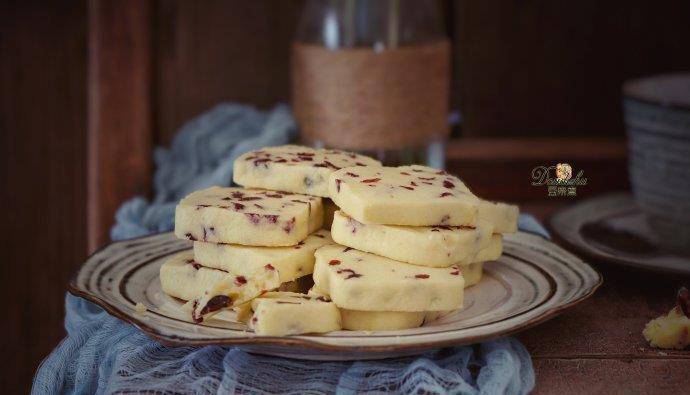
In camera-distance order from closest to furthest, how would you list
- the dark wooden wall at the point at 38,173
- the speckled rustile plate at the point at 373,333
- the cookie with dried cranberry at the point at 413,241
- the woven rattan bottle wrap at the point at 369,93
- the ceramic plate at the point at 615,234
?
the speckled rustile plate at the point at 373,333 < the cookie with dried cranberry at the point at 413,241 < the ceramic plate at the point at 615,234 < the woven rattan bottle wrap at the point at 369,93 < the dark wooden wall at the point at 38,173

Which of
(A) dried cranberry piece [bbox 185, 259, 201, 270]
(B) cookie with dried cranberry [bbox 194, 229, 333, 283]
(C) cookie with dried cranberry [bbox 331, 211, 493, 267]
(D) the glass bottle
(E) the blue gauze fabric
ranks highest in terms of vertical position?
(D) the glass bottle

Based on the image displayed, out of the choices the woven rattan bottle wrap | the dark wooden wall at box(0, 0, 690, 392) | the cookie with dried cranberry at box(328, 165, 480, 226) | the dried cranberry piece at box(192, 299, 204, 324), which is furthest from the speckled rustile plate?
the dark wooden wall at box(0, 0, 690, 392)

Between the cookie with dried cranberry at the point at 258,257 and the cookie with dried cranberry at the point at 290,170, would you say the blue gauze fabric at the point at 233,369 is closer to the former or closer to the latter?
the cookie with dried cranberry at the point at 258,257

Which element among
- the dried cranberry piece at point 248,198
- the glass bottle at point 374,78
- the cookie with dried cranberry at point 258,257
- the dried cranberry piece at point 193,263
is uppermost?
the glass bottle at point 374,78

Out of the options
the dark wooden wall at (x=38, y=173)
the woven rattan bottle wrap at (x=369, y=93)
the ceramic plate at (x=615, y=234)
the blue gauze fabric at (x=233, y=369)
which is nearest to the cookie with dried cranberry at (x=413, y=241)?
the blue gauze fabric at (x=233, y=369)

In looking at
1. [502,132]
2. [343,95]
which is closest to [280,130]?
[343,95]

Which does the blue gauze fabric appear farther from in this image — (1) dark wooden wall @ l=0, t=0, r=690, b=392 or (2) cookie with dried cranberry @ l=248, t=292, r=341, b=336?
(1) dark wooden wall @ l=0, t=0, r=690, b=392
